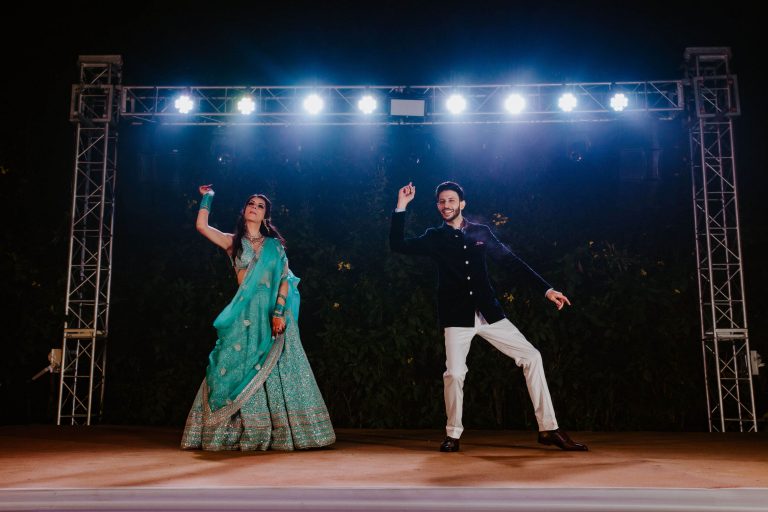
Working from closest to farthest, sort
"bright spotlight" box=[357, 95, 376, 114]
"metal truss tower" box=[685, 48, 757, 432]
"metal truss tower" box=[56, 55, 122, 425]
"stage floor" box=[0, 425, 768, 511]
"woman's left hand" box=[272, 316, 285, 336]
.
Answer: "stage floor" box=[0, 425, 768, 511] → "woman's left hand" box=[272, 316, 285, 336] → "metal truss tower" box=[685, 48, 757, 432] → "metal truss tower" box=[56, 55, 122, 425] → "bright spotlight" box=[357, 95, 376, 114]

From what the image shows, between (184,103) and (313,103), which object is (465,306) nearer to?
(313,103)

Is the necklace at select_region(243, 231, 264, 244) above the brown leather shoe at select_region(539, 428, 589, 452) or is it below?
above

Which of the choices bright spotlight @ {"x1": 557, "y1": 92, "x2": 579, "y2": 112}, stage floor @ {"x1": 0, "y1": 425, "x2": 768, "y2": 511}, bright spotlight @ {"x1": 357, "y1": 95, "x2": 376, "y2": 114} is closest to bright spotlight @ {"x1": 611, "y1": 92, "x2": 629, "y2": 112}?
bright spotlight @ {"x1": 557, "y1": 92, "x2": 579, "y2": 112}

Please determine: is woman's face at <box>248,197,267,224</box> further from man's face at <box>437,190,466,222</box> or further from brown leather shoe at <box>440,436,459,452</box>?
brown leather shoe at <box>440,436,459,452</box>

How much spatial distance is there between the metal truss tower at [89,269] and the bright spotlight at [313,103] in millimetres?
1770

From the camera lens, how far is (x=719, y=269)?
20.5 ft

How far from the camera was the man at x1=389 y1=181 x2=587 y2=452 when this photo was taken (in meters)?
3.86

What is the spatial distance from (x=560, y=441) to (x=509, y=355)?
570 millimetres

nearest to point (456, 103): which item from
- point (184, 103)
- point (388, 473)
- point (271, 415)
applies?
point (184, 103)

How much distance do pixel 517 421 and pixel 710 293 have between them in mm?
2102

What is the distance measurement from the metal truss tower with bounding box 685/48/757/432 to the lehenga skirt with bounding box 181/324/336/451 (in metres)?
3.78

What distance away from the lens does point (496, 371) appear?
645 centimetres

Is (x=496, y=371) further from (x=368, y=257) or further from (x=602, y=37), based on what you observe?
(x=602, y=37)

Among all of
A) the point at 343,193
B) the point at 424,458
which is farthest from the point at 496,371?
the point at 424,458
